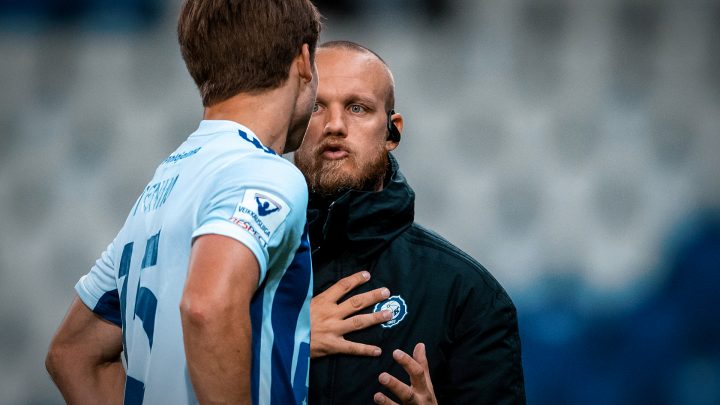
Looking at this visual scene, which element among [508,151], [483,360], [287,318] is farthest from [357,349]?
[508,151]

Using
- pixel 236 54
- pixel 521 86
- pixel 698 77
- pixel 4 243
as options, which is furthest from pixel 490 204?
pixel 236 54

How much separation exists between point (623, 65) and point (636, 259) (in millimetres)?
708

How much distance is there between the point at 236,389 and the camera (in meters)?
1.00

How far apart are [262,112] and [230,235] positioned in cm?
25

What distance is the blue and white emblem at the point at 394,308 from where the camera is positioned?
5.07 ft

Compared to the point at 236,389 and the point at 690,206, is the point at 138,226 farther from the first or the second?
the point at 690,206

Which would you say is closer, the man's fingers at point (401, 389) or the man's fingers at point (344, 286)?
the man's fingers at point (401, 389)

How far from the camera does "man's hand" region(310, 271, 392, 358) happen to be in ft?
4.79

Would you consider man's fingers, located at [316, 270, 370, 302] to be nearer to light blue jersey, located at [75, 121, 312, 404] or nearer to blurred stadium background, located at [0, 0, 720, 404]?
light blue jersey, located at [75, 121, 312, 404]

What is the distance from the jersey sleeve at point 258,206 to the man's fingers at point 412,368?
0.38m

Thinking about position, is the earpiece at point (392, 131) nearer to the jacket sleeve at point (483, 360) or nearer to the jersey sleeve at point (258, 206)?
the jacket sleeve at point (483, 360)

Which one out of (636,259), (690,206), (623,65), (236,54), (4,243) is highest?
(623,65)

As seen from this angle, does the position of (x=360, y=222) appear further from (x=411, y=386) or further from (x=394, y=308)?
(x=411, y=386)

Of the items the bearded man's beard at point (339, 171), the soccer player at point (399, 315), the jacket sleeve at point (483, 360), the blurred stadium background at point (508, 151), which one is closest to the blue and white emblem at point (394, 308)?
the soccer player at point (399, 315)
